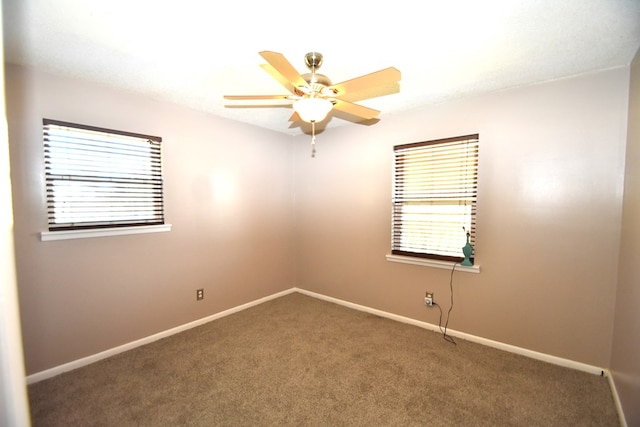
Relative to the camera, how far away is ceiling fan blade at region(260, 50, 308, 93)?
1.32 meters

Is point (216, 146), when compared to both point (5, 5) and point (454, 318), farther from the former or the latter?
point (454, 318)

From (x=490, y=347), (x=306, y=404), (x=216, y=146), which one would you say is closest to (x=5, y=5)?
(x=216, y=146)

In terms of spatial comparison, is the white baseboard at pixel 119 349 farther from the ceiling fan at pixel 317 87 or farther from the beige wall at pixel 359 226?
the ceiling fan at pixel 317 87

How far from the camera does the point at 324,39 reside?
1737mm

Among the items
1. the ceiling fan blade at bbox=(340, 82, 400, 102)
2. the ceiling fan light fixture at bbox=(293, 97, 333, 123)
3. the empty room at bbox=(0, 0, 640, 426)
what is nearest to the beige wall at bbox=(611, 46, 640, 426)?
the empty room at bbox=(0, 0, 640, 426)

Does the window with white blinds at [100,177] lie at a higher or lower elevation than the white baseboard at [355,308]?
higher

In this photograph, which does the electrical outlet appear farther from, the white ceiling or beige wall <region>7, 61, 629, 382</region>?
the white ceiling

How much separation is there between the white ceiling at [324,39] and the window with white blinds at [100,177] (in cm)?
47

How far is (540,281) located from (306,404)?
2.14m

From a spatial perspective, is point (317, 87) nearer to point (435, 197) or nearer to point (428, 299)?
point (435, 197)

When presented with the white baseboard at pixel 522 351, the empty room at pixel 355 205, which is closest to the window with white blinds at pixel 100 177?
the empty room at pixel 355 205

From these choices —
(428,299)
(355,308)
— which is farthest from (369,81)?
(355,308)

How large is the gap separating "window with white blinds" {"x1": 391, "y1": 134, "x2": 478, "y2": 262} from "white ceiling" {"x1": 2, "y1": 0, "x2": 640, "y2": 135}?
0.68 meters

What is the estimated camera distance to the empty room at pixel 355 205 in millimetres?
1695
